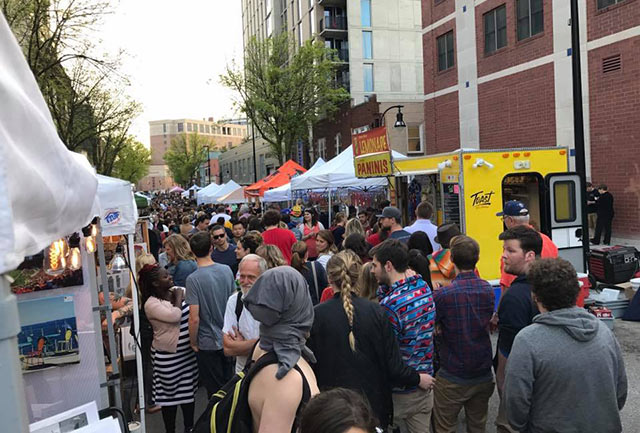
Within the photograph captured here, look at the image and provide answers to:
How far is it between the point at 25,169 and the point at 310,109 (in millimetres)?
33464

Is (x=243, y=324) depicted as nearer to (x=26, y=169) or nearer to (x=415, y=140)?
(x=26, y=169)

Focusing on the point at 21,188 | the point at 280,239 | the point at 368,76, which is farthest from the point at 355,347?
the point at 368,76

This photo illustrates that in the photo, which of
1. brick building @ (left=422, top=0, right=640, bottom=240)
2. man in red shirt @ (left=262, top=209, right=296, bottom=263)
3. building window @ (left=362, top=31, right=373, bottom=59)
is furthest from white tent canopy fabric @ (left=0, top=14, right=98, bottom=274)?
building window @ (left=362, top=31, right=373, bottom=59)

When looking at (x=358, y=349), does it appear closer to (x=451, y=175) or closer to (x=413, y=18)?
(x=451, y=175)

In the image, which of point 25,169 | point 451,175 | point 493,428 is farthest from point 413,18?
point 25,169

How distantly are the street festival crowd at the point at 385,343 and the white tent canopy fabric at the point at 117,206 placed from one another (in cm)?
55

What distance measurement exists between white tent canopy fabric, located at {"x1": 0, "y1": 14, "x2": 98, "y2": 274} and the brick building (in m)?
17.9

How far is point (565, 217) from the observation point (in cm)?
823

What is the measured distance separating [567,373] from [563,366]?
0.14ft

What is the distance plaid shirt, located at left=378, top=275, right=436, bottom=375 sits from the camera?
3543 mm

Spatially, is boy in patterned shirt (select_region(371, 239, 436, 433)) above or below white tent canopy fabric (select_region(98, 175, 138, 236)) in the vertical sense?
below

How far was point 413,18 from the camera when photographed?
136 ft

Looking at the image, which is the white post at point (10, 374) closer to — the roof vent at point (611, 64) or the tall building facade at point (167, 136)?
the roof vent at point (611, 64)

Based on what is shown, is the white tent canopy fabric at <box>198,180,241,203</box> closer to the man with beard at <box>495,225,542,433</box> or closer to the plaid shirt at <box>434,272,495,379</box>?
the man with beard at <box>495,225,542,433</box>
